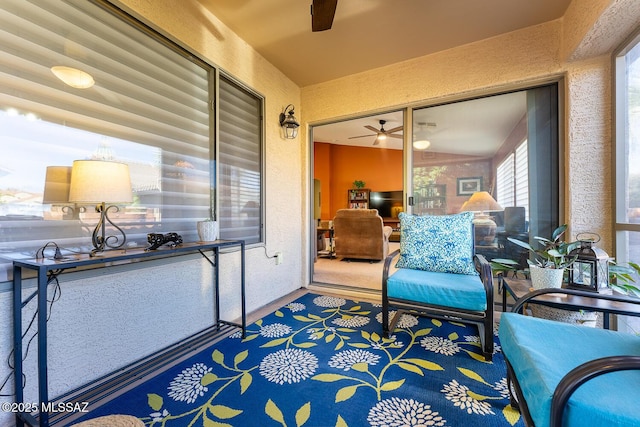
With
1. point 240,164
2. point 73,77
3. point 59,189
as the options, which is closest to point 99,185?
point 59,189

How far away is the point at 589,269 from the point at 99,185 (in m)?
2.83

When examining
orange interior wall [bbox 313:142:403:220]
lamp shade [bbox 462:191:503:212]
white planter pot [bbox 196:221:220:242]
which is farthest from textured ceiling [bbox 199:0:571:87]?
orange interior wall [bbox 313:142:403:220]

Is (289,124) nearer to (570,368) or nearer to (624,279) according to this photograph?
(570,368)

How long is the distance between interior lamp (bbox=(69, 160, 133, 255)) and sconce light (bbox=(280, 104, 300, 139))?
1.87m

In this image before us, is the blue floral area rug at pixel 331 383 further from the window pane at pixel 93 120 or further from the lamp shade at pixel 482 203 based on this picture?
the lamp shade at pixel 482 203

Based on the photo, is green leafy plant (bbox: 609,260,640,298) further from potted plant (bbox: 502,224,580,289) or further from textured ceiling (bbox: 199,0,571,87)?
textured ceiling (bbox: 199,0,571,87)

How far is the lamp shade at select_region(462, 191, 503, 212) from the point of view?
252 centimetres

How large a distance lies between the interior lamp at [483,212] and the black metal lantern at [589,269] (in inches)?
32.9

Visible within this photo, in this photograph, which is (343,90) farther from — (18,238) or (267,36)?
(18,238)

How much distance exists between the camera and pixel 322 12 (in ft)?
5.13

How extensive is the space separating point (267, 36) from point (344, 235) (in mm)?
3516

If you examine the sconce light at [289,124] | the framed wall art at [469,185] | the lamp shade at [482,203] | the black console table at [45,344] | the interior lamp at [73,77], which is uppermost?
the sconce light at [289,124]

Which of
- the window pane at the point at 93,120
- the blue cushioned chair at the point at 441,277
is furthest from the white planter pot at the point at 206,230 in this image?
the blue cushioned chair at the point at 441,277

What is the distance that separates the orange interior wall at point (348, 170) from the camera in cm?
852
